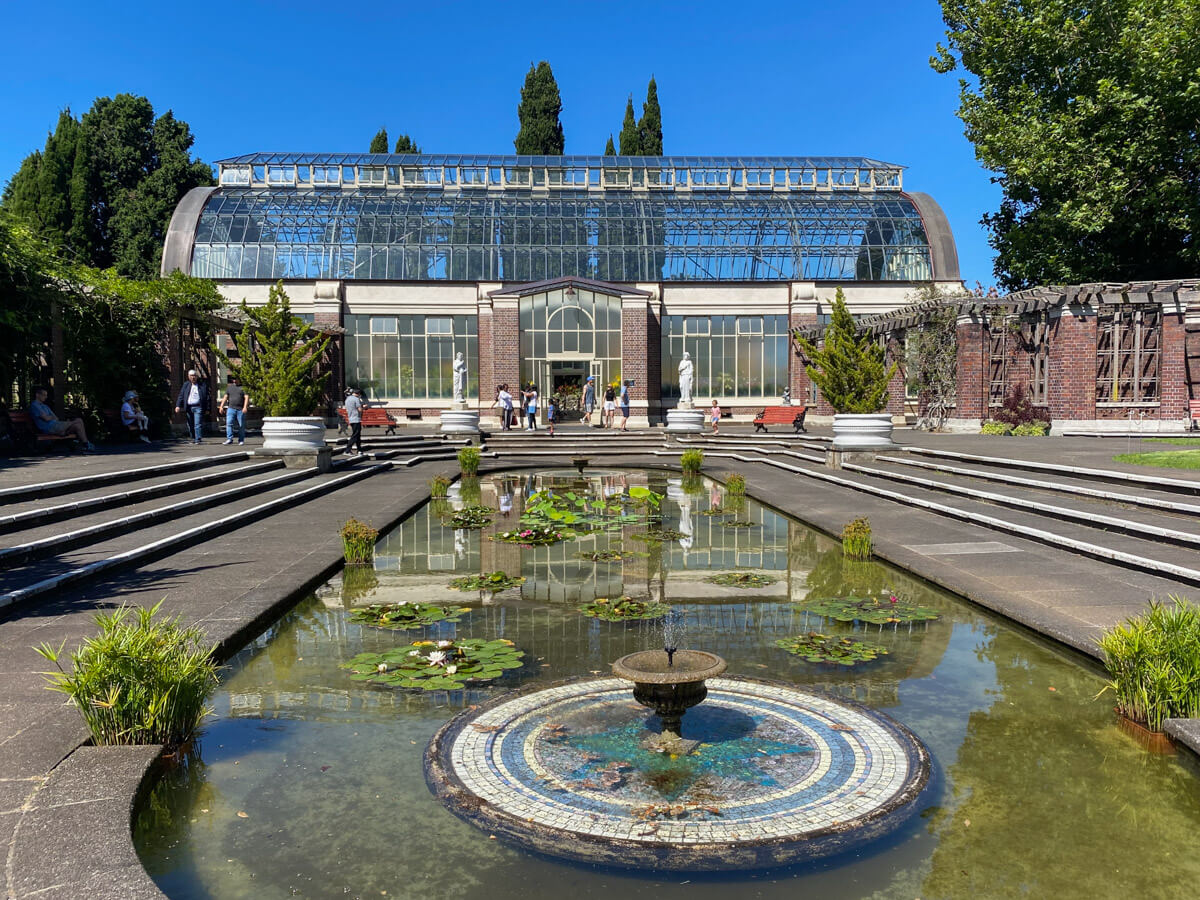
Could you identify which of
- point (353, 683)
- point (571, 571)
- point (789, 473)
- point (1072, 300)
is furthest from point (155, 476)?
point (1072, 300)

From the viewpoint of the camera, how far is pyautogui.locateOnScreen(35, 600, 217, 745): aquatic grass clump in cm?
415

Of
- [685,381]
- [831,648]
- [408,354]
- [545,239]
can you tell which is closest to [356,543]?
[831,648]

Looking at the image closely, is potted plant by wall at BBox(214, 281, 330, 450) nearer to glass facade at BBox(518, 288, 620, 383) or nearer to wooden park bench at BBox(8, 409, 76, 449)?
wooden park bench at BBox(8, 409, 76, 449)

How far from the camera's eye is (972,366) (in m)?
26.5

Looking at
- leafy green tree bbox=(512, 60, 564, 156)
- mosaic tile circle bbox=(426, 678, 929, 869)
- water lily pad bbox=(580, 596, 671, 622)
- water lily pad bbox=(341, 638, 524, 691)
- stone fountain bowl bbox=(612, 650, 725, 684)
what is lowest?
mosaic tile circle bbox=(426, 678, 929, 869)

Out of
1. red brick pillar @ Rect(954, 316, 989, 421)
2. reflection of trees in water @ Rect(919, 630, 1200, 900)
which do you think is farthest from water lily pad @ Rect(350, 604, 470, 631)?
red brick pillar @ Rect(954, 316, 989, 421)

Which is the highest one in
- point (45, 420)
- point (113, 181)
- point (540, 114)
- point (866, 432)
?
point (540, 114)

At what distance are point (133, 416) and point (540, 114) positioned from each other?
40889mm

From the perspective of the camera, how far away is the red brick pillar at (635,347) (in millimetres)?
35500

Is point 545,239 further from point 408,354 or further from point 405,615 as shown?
point 405,615

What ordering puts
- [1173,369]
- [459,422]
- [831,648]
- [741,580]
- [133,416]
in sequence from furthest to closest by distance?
[459,422]
[1173,369]
[133,416]
[741,580]
[831,648]

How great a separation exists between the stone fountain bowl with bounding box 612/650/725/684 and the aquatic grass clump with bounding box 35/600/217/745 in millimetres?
2336

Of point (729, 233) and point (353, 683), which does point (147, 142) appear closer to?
point (729, 233)

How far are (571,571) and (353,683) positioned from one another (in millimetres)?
3766
